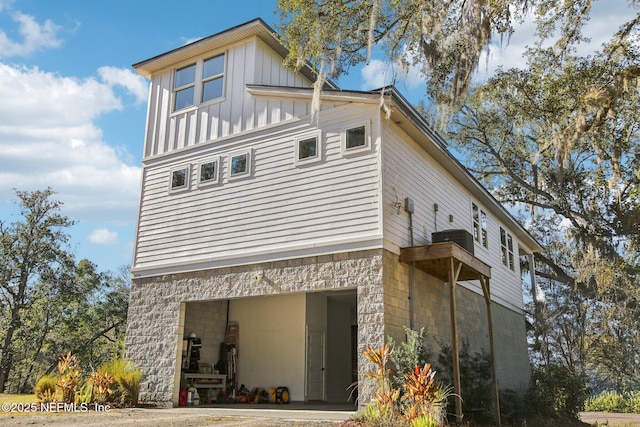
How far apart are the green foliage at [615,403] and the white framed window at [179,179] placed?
63.4ft

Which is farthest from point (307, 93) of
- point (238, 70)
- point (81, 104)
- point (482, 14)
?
point (81, 104)

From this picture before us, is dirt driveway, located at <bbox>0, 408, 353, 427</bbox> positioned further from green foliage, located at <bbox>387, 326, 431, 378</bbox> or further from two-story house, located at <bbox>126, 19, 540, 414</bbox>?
green foliage, located at <bbox>387, 326, 431, 378</bbox>

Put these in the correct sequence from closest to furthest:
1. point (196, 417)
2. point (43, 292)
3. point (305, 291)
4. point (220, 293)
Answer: point (196, 417) < point (305, 291) < point (220, 293) < point (43, 292)

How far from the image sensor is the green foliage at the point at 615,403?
2227 centimetres

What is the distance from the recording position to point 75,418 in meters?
8.68

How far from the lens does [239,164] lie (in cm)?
1161

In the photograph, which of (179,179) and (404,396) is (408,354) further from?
(179,179)

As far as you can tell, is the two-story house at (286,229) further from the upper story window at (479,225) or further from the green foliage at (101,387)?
the green foliage at (101,387)

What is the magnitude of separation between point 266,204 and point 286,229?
2.60 feet

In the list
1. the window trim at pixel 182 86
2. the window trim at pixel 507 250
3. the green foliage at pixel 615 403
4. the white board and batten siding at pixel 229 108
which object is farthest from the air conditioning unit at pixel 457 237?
the green foliage at pixel 615 403

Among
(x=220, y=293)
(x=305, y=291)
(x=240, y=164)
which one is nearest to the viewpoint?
(x=305, y=291)

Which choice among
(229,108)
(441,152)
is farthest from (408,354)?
(229,108)

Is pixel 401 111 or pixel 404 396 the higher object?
pixel 401 111

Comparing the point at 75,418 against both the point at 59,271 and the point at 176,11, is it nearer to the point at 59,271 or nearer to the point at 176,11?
the point at 176,11
